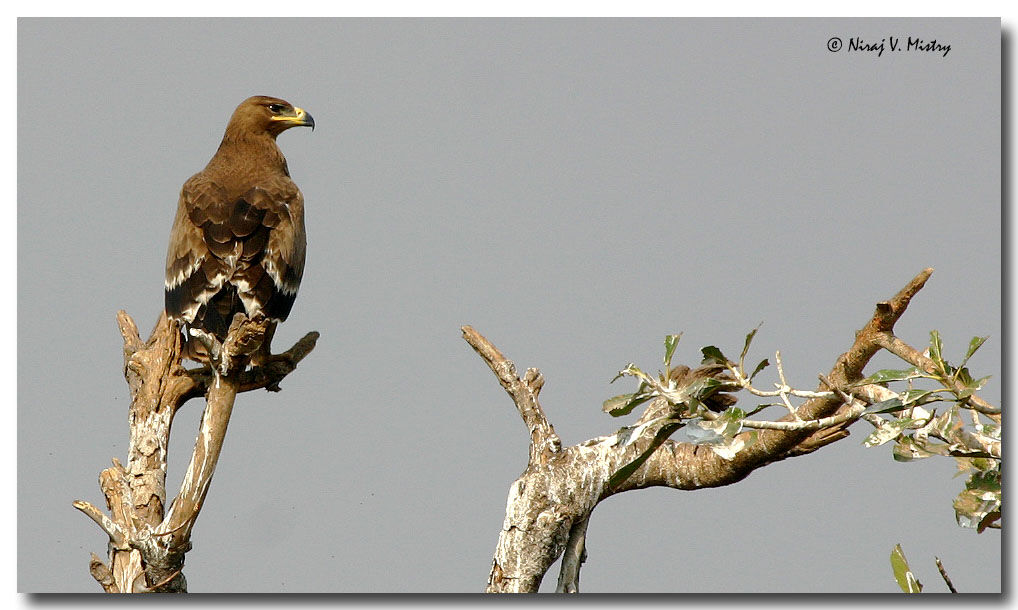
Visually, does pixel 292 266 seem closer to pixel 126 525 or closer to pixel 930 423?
pixel 126 525

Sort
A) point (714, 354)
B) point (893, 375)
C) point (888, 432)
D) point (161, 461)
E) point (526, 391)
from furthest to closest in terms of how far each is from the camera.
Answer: point (161, 461) → point (526, 391) → point (714, 354) → point (893, 375) → point (888, 432)

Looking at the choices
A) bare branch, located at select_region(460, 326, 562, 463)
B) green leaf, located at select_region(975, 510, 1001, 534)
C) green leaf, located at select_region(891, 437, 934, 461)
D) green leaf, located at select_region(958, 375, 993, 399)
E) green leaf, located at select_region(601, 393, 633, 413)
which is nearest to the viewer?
green leaf, located at select_region(958, 375, 993, 399)

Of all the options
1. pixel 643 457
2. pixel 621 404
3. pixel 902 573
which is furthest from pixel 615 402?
pixel 902 573

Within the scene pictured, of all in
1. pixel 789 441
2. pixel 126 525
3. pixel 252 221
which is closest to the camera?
pixel 789 441

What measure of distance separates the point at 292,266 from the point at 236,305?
0.33 metres

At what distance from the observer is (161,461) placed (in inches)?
206

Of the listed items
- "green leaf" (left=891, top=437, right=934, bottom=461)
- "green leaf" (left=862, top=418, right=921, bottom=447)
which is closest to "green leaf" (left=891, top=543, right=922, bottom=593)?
"green leaf" (left=891, top=437, right=934, bottom=461)

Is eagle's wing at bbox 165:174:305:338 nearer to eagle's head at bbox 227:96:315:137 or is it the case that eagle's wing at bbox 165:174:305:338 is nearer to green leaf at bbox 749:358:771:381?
eagle's head at bbox 227:96:315:137

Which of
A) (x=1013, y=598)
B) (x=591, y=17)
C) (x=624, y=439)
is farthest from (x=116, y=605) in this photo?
(x=1013, y=598)

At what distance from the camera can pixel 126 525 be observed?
503cm

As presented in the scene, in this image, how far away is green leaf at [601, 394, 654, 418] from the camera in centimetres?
424

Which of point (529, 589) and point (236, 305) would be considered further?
point (236, 305)

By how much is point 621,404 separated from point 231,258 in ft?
6.57

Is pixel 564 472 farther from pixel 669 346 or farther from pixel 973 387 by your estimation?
pixel 973 387
